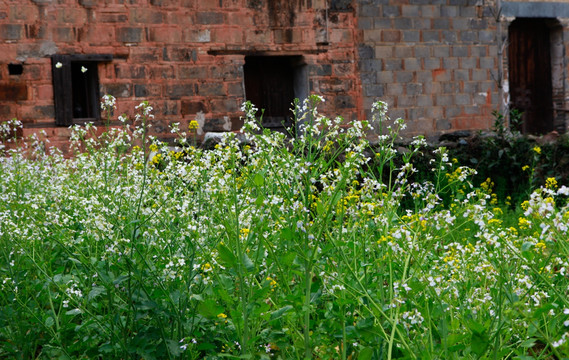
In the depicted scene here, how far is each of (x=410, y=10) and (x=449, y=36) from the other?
0.75 metres

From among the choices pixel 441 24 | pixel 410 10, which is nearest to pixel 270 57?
pixel 410 10

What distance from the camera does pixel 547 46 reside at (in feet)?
43.4

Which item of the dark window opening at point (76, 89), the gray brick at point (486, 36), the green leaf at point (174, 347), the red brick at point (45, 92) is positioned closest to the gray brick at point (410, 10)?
the gray brick at point (486, 36)

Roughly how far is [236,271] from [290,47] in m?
8.54

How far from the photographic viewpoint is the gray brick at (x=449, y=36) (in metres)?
11.8

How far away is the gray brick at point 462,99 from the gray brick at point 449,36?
83cm

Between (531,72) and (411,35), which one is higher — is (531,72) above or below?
below

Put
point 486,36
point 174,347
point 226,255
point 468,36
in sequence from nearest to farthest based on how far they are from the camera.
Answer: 1. point 226,255
2. point 174,347
3. point 468,36
4. point 486,36

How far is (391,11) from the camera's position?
1141 centimetres

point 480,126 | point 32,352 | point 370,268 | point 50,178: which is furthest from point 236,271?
point 480,126

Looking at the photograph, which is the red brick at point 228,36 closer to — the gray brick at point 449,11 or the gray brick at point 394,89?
the gray brick at point 394,89

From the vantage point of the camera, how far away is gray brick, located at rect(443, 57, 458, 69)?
11.7m

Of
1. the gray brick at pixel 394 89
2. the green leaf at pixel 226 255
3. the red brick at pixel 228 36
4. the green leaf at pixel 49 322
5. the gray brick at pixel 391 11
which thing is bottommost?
the green leaf at pixel 49 322

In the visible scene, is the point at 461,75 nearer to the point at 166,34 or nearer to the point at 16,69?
the point at 166,34
